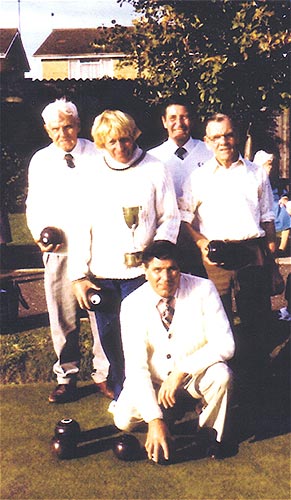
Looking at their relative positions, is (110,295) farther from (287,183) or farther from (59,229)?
(287,183)

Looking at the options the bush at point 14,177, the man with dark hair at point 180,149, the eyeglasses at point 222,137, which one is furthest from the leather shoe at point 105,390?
the bush at point 14,177

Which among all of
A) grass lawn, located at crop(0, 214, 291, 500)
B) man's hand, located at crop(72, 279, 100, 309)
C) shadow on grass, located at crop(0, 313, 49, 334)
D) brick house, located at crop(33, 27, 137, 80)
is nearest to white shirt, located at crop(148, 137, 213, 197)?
man's hand, located at crop(72, 279, 100, 309)

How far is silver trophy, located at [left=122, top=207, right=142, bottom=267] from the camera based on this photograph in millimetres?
3598

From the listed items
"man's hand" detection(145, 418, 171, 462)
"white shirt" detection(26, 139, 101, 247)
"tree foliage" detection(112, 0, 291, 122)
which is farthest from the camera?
"tree foliage" detection(112, 0, 291, 122)

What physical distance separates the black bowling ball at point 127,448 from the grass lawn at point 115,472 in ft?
0.11

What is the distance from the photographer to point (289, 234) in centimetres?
848

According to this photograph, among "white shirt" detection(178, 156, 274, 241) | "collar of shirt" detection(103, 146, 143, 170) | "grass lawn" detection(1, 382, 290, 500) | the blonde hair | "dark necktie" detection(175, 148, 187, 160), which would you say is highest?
the blonde hair

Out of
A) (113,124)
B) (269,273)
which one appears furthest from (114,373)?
(113,124)

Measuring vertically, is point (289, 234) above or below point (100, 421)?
above

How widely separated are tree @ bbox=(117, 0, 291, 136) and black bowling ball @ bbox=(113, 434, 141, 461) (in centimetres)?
617

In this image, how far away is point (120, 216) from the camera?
361 centimetres

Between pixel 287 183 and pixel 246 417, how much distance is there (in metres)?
5.98

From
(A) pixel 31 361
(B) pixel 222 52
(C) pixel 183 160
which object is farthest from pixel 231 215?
(B) pixel 222 52

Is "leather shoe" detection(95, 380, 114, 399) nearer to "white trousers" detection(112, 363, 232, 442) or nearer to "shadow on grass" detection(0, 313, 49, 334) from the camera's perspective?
"white trousers" detection(112, 363, 232, 442)
